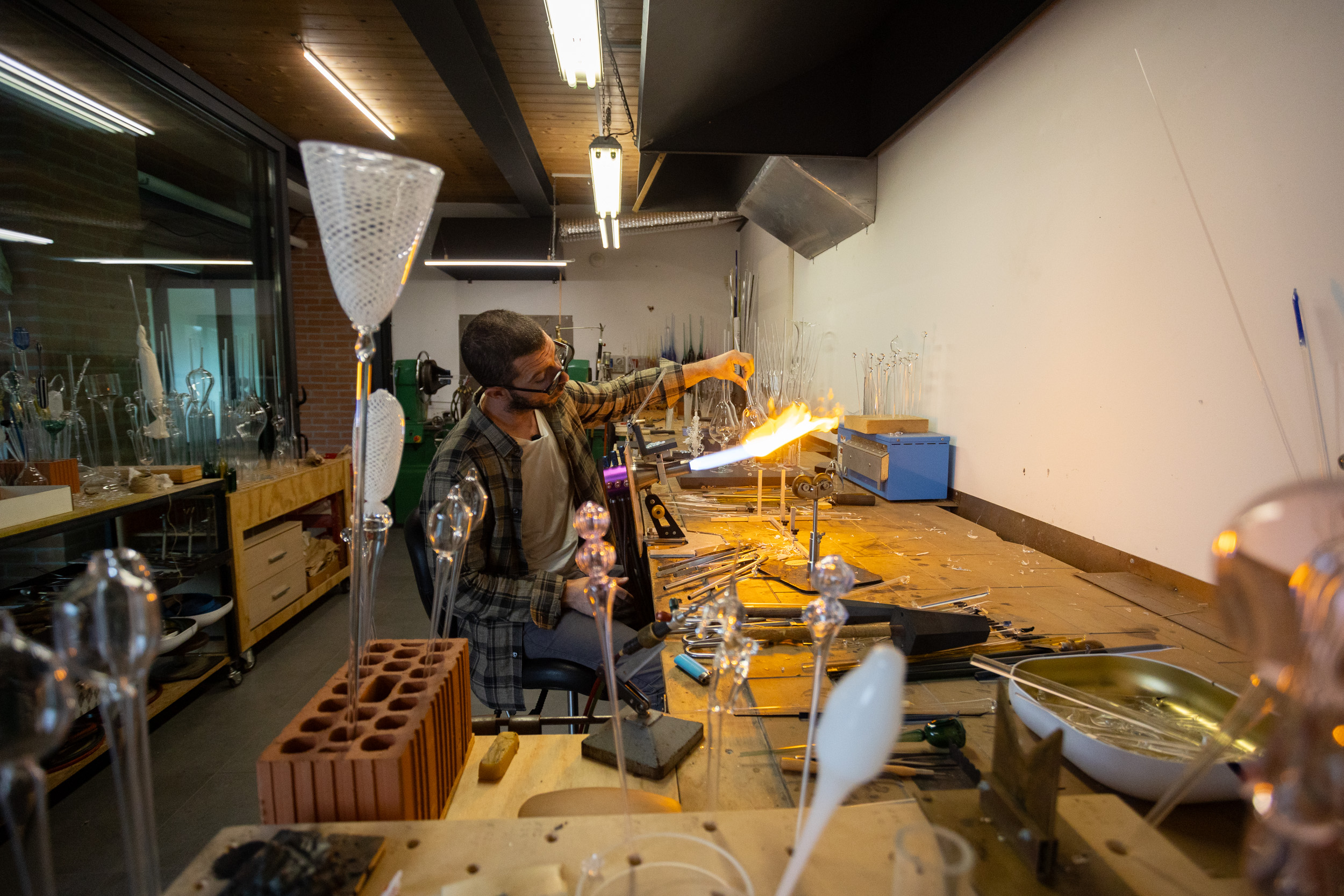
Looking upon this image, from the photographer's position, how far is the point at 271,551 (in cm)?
339

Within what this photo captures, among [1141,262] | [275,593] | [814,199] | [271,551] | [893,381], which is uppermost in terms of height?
[814,199]

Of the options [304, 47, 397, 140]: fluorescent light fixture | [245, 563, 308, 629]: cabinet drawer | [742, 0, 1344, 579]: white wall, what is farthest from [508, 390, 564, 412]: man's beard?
[304, 47, 397, 140]: fluorescent light fixture

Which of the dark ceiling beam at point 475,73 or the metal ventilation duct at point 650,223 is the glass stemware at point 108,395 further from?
the metal ventilation duct at point 650,223

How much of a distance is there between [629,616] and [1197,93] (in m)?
1.99

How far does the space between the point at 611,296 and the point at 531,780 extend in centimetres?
719

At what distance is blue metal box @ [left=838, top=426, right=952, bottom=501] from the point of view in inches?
107

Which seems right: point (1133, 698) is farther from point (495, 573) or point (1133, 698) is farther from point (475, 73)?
point (475, 73)

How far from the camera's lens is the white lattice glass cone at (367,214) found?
59 centimetres

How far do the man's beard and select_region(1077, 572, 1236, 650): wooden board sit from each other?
160 cm

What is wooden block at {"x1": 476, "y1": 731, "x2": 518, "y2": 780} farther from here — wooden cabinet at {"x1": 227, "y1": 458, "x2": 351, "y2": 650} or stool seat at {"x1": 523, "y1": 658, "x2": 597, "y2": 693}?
wooden cabinet at {"x1": 227, "y1": 458, "x2": 351, "y2": 650}

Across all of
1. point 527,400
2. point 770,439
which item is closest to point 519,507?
point 527,400

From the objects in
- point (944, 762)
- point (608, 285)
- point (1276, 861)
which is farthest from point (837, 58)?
point (608, 285)

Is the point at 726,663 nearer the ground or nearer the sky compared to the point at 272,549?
nearer the sky

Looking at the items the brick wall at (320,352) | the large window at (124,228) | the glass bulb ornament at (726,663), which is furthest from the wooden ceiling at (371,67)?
the glass bulb ornament at (726,663)
